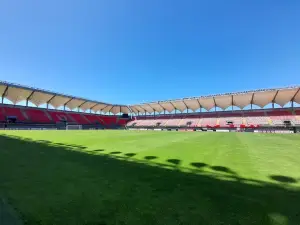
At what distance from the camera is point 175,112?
68.6 m

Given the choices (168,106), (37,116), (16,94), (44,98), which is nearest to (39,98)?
(44,98)

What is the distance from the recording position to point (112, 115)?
77000 millimetres

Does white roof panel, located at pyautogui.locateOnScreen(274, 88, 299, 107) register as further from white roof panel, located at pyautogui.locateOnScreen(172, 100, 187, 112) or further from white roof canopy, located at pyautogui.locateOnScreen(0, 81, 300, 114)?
white roof panel, located at pyautogui.locateOnScreen(172, 100, 187, 112)

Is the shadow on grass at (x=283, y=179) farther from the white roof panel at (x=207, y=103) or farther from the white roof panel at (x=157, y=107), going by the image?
the white roof panel at (x=157, y=107)


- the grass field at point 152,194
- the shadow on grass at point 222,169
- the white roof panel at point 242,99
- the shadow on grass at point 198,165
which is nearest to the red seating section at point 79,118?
the white roof panel at point 242,99

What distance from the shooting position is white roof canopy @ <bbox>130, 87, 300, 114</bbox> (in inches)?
1802

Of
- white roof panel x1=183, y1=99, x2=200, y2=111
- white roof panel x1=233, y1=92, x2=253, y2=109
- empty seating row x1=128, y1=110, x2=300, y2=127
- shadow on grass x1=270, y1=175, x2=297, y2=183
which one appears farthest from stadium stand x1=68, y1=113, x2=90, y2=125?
shadow on grass x1=270, y1=175, x2=297, y2=183

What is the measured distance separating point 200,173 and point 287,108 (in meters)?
59.5

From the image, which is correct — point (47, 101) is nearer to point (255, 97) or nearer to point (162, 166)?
point (162, 166)

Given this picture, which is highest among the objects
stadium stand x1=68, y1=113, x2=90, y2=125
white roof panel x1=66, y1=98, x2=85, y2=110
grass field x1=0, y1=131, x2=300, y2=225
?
white roof panel x1=66, y1=98, x2=85, y2=110

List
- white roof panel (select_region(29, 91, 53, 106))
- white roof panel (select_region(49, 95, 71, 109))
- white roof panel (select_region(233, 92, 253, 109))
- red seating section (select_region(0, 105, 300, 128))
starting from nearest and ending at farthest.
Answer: red seating section (select_region(0, 105, 300, 128)) < white roof panel (select_region(233, 92, 253, 109)) < white roof panel (select_region(29, 91, 53, 106)) < white roof panel (select_region(49, 95, 71, 109))

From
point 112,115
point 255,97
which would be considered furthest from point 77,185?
point 112,115

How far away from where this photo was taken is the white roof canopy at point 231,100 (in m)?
45.8

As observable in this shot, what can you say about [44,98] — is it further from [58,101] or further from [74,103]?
[74,103]
